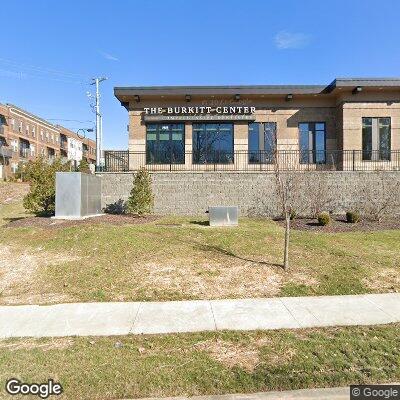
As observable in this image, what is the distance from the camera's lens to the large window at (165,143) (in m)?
Result: 19.9

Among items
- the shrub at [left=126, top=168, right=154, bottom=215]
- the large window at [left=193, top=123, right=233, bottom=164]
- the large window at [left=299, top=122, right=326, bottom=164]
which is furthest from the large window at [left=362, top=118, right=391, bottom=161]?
the shrub at [left=126, top=168, right=154, bottom=215]

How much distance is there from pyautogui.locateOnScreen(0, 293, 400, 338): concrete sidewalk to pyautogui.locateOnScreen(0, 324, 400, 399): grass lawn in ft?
0.97

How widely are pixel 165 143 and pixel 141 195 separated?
5.97m

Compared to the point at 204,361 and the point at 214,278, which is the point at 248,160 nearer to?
the point at 214,278

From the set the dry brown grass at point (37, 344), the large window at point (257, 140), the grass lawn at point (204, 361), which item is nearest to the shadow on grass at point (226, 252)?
the grass lawn at point (204, 361)

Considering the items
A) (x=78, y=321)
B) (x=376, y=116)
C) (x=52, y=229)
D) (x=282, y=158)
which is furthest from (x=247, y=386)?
(x=376, y=116)

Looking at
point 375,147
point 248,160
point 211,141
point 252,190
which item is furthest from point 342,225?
point 211,141

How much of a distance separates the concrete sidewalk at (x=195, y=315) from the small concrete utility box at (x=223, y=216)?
623 cm

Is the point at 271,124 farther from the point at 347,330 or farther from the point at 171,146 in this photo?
the point at 347,330

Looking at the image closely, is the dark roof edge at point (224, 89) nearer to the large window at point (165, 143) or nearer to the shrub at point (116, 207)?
the large window at point (165, 143)

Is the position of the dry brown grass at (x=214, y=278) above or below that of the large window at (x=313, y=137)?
below

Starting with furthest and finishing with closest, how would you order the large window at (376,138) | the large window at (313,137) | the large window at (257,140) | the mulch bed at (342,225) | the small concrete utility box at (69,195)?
the large window at (313,137) → the large window at (257,140) → the large window at (376,138) → the small concrete utility box at (69,195) → the mulch bed at (342,225)

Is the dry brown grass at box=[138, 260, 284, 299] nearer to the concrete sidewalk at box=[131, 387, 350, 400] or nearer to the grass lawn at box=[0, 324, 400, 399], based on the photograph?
the grass lawn at box=[0, 324, 400, 399]

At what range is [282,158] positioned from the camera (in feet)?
62.3
